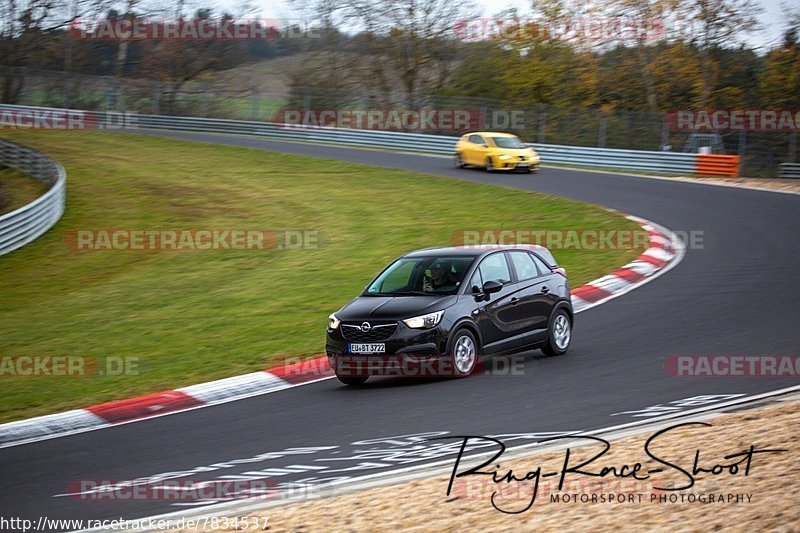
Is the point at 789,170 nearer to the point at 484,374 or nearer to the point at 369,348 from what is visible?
the point at 484,374

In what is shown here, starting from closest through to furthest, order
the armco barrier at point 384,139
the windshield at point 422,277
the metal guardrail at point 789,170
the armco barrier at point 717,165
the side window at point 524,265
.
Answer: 1. the windshield at point 422,277
2. the side window at point 524,265
3. the metal guardrail at point 789,170
4. the armco barrier at point 717,165
5. the armco barrier at point 384,139

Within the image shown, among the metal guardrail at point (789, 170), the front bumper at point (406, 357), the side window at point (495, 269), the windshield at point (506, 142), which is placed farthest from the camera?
the windshield at point (506, 142)

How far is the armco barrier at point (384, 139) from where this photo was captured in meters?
36.6

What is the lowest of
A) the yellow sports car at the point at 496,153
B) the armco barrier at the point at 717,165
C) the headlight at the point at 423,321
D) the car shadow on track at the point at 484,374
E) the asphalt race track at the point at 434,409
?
the car shadow on track at the point at 484,374

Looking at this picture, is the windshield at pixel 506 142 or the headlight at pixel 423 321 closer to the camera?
the headlight at pixel 423 321

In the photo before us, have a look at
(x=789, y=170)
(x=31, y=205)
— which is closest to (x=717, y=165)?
(x=789, y=170)

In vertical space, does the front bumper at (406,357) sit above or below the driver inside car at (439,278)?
below

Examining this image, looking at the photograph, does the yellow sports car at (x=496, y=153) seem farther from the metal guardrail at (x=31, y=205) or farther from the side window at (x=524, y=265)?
the side window at (x=524, y=265)

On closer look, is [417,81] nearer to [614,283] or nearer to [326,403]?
[614,283]

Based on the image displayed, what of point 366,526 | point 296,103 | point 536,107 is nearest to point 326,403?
point 366,526

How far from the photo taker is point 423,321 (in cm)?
1106

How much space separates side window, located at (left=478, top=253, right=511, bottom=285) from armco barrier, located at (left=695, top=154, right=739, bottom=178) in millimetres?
24325

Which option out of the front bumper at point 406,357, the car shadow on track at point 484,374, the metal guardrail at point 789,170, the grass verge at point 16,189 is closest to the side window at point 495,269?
the car shadow on track at point 484,374

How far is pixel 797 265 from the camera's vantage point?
18141 millimetres
